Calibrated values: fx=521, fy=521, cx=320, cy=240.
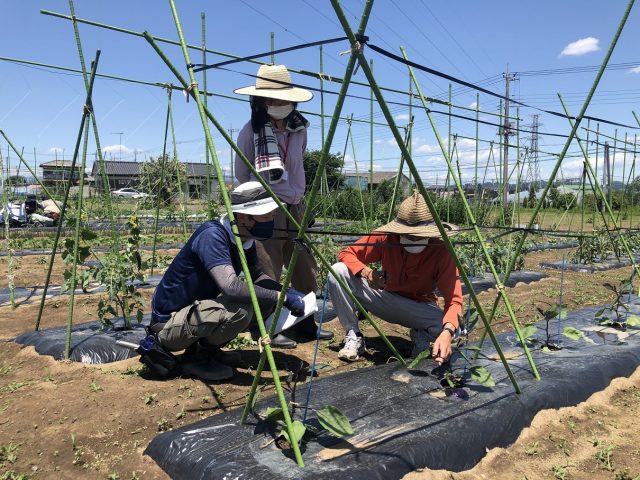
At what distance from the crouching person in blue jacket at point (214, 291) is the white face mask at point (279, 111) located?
782mm

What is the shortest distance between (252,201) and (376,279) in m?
1.00

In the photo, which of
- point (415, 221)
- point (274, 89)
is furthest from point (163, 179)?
point (415, 221)

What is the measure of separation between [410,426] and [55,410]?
61.7 inches

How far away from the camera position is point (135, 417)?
2.25m

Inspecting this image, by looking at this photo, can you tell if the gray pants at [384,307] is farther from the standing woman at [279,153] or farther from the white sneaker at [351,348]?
the standing woman at [279,153]

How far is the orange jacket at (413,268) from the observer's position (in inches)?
109

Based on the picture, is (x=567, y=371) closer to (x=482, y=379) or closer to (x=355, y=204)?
(x=482, y=379)

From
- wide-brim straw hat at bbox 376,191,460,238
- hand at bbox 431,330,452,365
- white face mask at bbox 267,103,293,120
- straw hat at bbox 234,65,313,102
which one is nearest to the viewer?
hand at bbox 431,330,452,365

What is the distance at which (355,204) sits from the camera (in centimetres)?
1786

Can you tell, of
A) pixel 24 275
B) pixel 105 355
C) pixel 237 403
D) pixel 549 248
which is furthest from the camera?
pixel 549 248

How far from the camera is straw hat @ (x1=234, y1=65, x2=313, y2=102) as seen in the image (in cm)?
292

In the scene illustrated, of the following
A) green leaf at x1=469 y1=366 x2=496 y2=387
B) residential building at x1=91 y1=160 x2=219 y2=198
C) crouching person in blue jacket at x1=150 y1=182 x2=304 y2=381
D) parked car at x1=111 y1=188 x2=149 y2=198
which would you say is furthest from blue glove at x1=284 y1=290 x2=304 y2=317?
parked car at x1=111 y1=188 x2=149 y2=198

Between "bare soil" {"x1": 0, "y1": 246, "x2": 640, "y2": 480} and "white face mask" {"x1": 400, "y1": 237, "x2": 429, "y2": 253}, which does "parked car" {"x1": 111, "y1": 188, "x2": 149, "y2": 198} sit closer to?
"bare soil" {"x1": 0, "y1": 246, "x2": 640, "y2": 480}

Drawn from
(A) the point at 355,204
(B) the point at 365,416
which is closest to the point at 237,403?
(B) the point at 365,416
